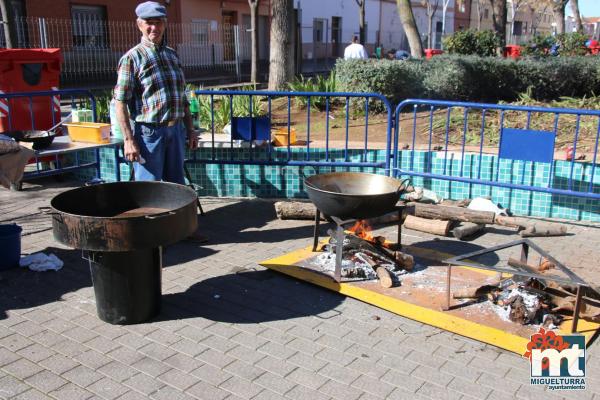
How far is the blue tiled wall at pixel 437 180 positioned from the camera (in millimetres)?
6879

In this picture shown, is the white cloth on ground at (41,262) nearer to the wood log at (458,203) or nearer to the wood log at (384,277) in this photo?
the wood log at (384,277)

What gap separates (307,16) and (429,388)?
34681mm

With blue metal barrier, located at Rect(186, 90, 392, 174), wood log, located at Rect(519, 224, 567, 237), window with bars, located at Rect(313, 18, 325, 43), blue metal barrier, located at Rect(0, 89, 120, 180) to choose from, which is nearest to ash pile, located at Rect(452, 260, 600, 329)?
wood log, located at Rect(519, 224, 567, 237)

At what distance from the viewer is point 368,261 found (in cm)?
512

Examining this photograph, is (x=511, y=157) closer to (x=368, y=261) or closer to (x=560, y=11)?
(x=368, y=261)

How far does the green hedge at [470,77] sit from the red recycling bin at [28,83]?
5.74 m

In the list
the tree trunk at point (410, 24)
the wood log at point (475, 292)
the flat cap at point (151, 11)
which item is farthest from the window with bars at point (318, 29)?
the wood log at point (475, 292)

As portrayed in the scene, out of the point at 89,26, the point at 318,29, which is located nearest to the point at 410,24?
the point at 89,26

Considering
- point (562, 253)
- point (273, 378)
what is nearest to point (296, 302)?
point (273, 378)

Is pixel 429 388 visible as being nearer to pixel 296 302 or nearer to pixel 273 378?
pixel 273 378

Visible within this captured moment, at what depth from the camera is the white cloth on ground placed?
5.18 metres

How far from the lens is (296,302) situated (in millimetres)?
4707

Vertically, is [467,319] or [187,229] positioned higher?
[187,229]
